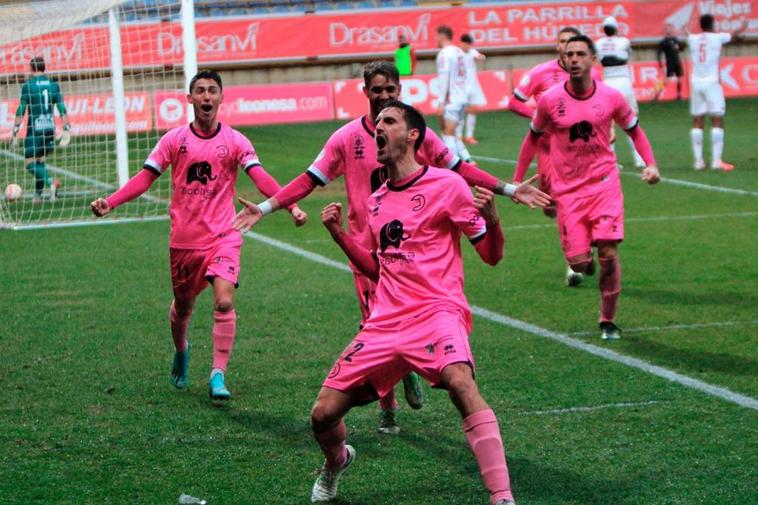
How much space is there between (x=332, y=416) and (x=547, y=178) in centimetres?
663

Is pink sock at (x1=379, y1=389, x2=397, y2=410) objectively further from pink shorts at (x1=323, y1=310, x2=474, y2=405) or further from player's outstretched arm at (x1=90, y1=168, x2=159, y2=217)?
player's outstretched arm at (x1=90, y1=168, x2=159, y2=217)

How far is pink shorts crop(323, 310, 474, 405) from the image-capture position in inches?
229

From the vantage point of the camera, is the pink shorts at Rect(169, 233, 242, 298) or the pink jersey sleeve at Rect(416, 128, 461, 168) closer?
the pink jersey sleeve at Rect(416, 128, 461, 168)

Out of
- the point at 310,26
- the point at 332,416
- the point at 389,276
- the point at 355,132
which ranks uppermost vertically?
the point at 310,26

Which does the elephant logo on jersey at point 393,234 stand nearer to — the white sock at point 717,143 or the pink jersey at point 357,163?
the pink jersey at point 357,163

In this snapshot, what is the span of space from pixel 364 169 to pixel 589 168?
3178mm

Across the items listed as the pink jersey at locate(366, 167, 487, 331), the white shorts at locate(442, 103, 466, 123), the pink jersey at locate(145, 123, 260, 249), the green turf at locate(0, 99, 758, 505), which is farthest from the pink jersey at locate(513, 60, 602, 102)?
the white shorts at locate(442, 103, 466, 123)

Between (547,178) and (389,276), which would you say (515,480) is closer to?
(389,276)

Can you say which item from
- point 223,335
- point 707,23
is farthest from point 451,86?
point 223,335

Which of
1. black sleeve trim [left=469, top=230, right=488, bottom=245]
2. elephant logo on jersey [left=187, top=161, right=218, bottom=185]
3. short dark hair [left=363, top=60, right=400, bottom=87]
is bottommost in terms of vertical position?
black sleeve trim [left=469, top=230, right=488, bottom=245]

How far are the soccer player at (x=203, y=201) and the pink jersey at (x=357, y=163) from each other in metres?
1.10

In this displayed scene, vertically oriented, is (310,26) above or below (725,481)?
above

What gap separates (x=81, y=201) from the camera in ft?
65.1

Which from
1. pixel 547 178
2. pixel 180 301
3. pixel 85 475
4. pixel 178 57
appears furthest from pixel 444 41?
pixel 85 475
